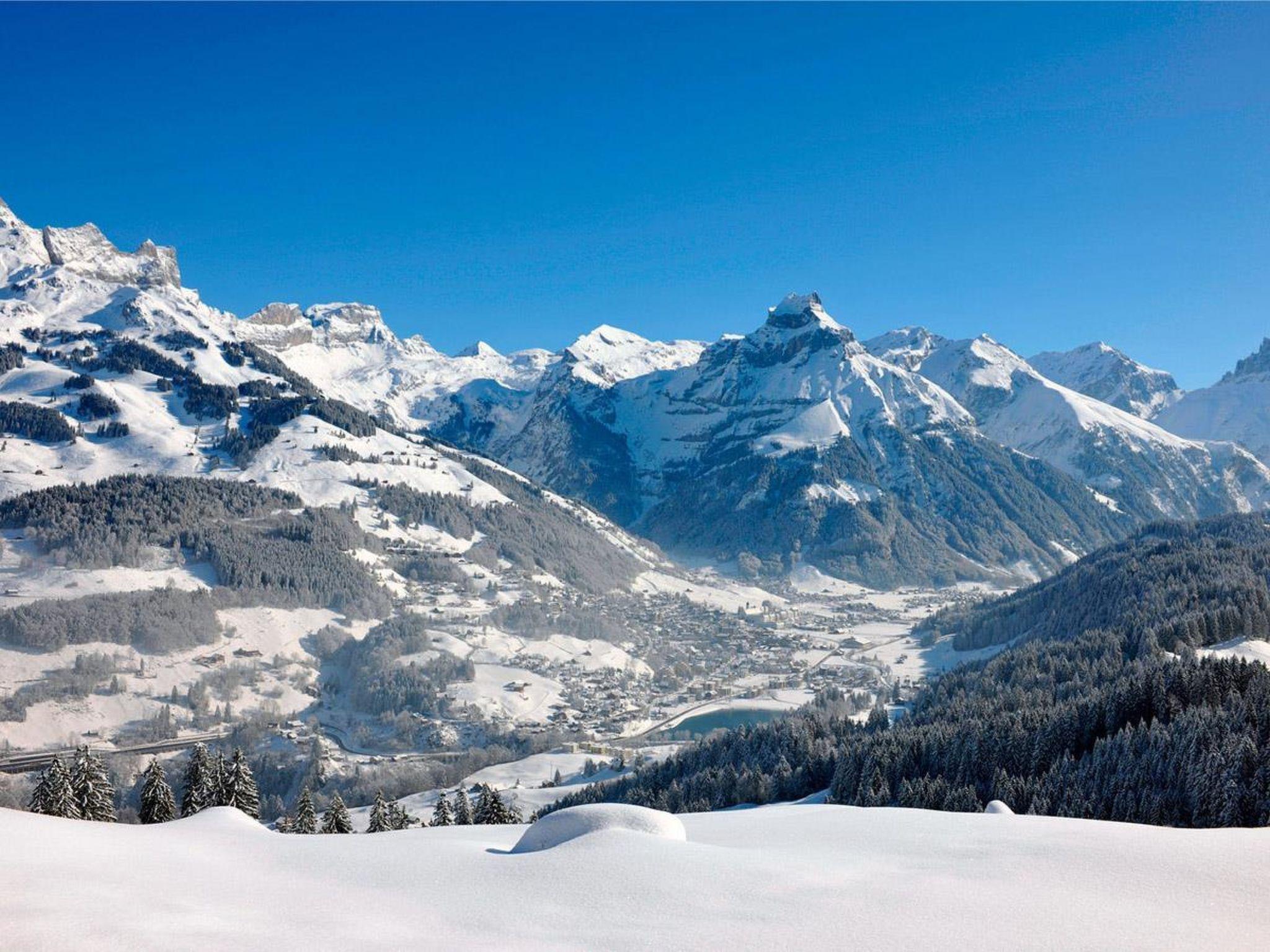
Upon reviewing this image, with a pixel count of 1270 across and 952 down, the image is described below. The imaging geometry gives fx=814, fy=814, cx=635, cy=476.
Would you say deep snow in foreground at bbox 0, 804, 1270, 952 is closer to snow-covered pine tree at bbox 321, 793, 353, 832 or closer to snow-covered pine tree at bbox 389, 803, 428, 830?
snow-covered pine tree at bbox 321, 793, 353, 832

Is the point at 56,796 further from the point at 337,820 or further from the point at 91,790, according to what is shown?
the point at 337,820

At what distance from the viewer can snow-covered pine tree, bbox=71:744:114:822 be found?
48.3 m

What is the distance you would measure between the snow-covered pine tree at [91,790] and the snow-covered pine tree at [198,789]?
Result: 4946mm

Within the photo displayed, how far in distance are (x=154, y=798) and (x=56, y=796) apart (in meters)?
5.12

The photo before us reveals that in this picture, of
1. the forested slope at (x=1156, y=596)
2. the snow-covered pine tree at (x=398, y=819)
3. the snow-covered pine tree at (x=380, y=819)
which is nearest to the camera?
the snow-covered pine tree at (x=380, y=819)

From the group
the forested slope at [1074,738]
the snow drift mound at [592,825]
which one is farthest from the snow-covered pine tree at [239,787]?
the snow drift mound at [592,825]

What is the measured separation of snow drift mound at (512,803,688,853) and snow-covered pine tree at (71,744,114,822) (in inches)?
1365

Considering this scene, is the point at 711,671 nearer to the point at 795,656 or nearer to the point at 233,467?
the point at 795,656

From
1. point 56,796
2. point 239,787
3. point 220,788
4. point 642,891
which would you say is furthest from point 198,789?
point 642,891

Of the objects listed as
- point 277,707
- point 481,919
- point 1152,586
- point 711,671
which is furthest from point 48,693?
point 1152,586

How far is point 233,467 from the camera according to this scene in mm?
197375

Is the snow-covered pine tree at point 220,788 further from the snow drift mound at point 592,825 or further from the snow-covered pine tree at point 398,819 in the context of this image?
the snow drift mound at point 592,825

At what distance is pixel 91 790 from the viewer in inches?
1924

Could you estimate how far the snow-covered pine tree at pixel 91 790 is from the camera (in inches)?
1903
